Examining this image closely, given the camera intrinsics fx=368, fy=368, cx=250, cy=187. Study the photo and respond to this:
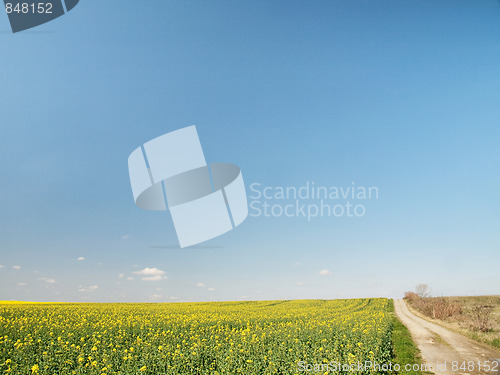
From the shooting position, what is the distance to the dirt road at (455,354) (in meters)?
14.7

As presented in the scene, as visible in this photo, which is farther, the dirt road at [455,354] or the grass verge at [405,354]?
the dirt road at [455,354]

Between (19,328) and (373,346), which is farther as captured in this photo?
(19,328)

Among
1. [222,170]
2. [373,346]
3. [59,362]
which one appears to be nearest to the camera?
[59,362]

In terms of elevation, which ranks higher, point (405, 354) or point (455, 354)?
point (405, 354)

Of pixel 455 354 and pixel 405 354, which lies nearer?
pixel 405 354

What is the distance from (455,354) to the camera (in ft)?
57.0

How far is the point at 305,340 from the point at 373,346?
2843 mm

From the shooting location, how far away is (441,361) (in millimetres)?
15922

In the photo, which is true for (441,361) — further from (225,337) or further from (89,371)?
(89,371)

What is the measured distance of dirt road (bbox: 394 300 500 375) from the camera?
578 inches

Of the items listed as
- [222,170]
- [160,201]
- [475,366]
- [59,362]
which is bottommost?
[475,366]

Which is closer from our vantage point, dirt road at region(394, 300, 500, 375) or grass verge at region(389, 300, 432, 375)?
grass verge at region(389, 300, 432, 375)

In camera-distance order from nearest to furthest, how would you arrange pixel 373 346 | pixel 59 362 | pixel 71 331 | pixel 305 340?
pixel 59 362, pixel 373 346, pixel 305 340, pixel 71 331

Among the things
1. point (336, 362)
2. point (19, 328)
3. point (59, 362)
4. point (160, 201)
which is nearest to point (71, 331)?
point (19, 328)
